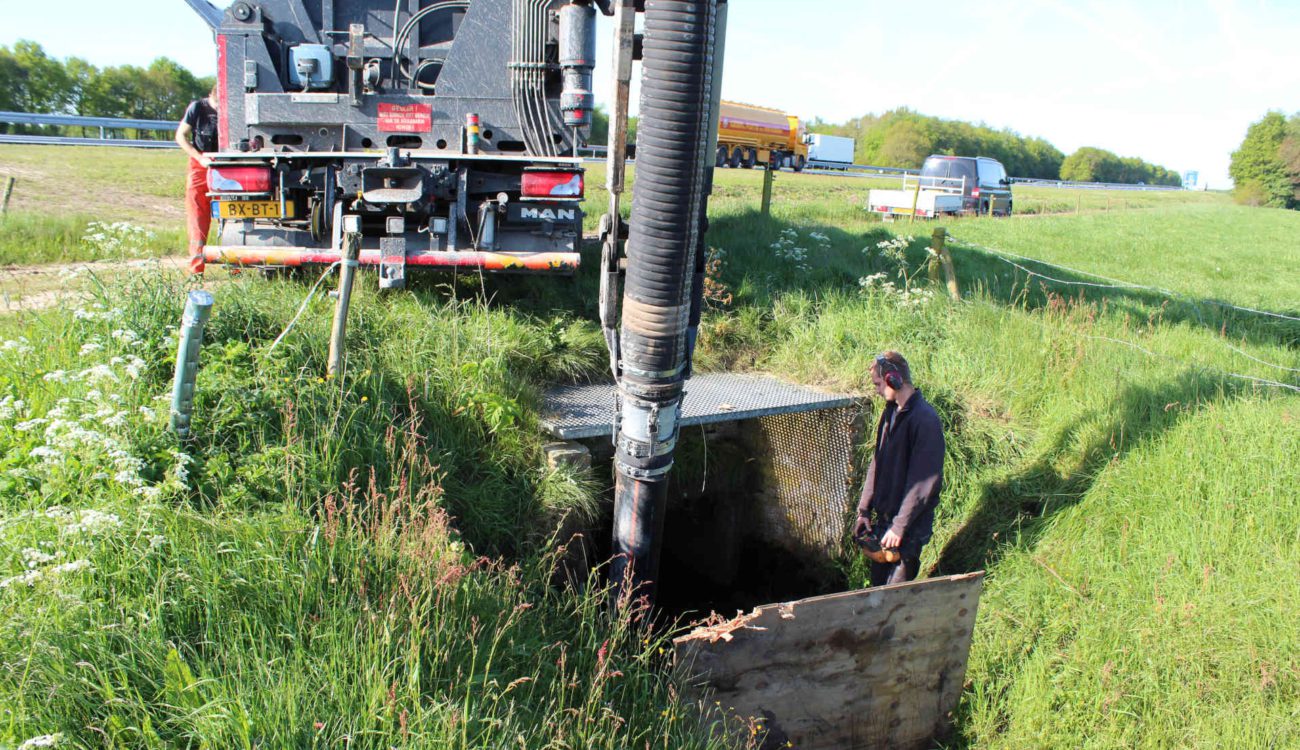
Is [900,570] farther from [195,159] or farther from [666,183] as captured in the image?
[195,159]

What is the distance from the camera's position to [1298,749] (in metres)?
3.66

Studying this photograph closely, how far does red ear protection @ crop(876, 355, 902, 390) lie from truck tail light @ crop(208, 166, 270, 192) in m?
4.58

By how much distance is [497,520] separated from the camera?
4738 millimetres

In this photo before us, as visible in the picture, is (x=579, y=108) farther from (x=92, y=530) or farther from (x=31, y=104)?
(x=31, y=104)

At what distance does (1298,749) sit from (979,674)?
1.56 metres

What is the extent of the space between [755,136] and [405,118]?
27.6 meters

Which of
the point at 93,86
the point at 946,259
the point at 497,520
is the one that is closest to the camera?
the point at 497,520

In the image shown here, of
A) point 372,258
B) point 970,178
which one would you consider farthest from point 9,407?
point 970,178

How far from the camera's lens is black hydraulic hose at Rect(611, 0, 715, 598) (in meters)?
3.25

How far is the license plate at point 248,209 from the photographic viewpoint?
6.19 meters

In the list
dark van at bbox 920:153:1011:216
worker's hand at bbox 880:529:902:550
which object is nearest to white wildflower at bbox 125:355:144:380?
worker's hand at bbox 880:529:902:550

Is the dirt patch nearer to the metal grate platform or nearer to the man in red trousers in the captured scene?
the man in red trousers

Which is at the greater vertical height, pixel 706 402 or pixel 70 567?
→ pixel 70 567

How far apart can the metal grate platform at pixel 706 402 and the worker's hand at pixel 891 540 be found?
141 centimetres
